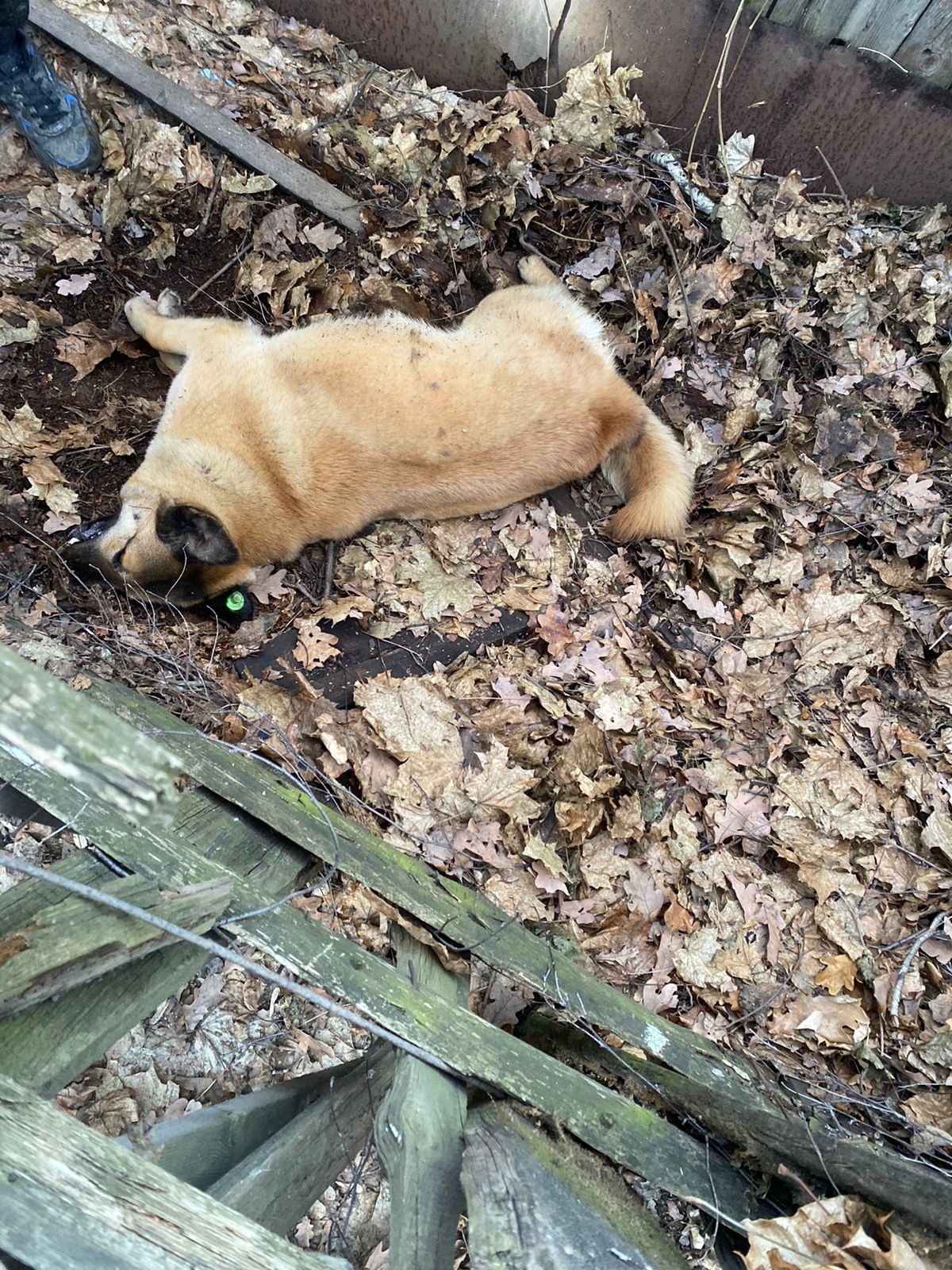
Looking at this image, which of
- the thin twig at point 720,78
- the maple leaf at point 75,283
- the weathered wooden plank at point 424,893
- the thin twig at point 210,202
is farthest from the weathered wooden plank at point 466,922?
the thin twig at point 720,78

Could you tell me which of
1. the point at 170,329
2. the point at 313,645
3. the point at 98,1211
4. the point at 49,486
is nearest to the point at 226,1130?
the point at 98,1211

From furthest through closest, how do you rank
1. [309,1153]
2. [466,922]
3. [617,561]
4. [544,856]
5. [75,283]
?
1. [617,561]
2. [75,283]
3. [544,856]
4. [466,922]
5. [309,1153]

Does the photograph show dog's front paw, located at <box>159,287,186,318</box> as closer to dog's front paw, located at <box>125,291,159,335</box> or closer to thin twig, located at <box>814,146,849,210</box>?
dog's front paw, located at <box>125,291,159,335</box>

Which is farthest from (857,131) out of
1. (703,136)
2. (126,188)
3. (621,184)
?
(126,188)

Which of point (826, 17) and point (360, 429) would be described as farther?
point (826, 17)

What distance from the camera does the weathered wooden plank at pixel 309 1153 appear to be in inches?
74.7

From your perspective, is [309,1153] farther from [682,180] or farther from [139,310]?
[682,180]

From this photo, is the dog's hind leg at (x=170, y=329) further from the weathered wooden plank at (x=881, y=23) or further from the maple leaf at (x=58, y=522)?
the weathered wooden plank at (x=881, y=23)

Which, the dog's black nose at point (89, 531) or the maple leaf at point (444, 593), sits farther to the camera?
the maple leaf at point (444, 593)

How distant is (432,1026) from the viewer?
7.14ft

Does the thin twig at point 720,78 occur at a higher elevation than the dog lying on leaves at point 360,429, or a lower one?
higher

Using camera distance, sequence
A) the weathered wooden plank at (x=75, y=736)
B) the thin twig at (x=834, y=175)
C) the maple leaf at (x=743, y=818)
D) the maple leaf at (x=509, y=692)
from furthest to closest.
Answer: the thin twig at (x=834, y=175)
the maple leaf at (x=509, y=692)
the maple leaf at (x=743, y=818)
the weathered wooden plank at (x=75, y=736)

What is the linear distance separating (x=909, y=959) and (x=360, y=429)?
3.98 metres

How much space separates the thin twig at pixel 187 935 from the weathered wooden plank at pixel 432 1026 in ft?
0.21
